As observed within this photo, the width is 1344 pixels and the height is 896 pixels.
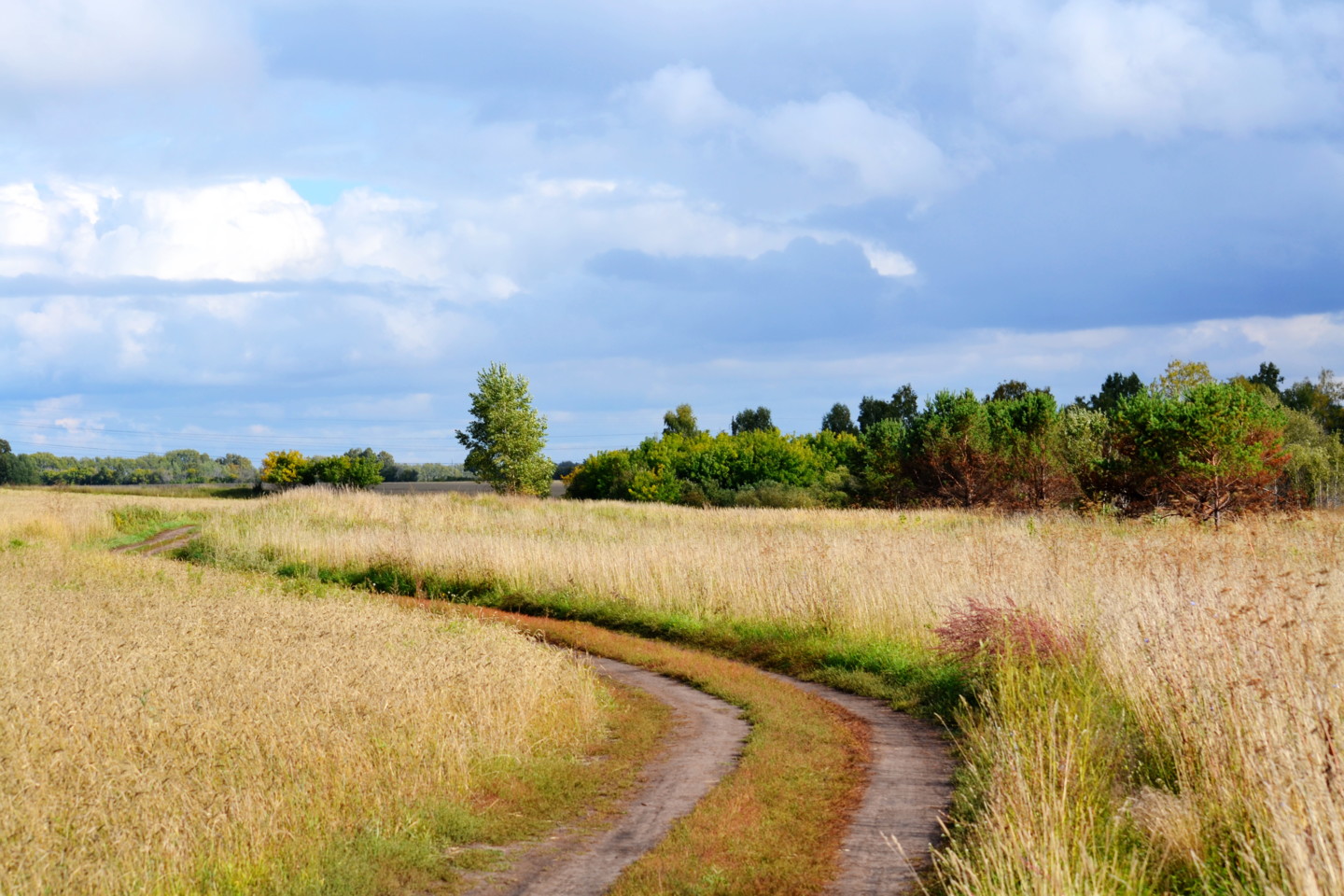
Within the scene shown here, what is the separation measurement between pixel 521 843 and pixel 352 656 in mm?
4264

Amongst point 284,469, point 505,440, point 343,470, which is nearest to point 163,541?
point 505,440

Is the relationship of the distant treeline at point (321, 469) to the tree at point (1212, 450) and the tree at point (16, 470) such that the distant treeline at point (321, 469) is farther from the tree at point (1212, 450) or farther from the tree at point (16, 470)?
the tree at point (1212, 450)

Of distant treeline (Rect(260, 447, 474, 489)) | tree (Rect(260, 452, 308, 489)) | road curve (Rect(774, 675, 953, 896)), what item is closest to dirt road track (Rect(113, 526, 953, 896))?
road curve (Rect(774, 675, 953, 896))

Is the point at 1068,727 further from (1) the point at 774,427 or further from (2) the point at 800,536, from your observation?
(1) the point at 774,427

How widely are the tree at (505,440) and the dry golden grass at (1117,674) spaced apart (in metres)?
39.5

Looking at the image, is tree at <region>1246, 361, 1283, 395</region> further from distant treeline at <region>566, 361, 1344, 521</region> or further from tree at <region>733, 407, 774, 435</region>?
tree at <region>733, 407, 774, 435</region>

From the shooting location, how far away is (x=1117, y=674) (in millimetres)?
8930

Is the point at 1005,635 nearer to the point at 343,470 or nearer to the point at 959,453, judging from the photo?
the point at 959,453

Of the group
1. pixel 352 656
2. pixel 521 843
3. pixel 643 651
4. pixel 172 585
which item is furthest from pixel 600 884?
pixel 172 585

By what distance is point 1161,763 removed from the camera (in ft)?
23.4

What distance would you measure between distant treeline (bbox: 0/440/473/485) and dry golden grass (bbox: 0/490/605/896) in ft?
263

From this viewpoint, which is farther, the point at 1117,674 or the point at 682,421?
the point at 682,421

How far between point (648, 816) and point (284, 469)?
86.1 meters

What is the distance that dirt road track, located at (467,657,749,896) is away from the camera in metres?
6.65
